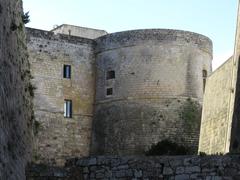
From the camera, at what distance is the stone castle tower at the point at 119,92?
33469 mm

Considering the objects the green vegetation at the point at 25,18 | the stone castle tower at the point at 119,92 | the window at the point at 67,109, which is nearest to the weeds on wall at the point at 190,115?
the stone castle tower at the point at 119,92

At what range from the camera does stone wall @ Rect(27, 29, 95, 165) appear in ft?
110

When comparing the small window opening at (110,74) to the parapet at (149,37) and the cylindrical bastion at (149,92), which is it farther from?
the parapet at (149,37)

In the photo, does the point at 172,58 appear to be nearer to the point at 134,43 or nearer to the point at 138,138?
the point at 134,43

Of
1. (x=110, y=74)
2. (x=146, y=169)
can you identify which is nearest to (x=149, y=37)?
(x=110, y=74)

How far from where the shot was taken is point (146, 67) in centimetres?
3391

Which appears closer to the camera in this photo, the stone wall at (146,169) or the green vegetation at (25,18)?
the stone wall at (146,169)

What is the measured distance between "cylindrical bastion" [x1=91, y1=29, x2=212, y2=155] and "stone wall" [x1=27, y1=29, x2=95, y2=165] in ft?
2.68

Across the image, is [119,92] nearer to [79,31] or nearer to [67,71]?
[67,71]

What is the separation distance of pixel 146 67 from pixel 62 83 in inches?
167

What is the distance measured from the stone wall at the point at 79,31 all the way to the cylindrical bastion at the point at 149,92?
9468mm

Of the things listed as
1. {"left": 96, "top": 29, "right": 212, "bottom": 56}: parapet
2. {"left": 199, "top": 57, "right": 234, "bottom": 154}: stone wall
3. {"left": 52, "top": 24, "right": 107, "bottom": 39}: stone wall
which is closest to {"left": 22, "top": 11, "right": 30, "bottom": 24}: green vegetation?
{"left": 199, "top": 57, "right": 234, "bottom": 154}: stone wall

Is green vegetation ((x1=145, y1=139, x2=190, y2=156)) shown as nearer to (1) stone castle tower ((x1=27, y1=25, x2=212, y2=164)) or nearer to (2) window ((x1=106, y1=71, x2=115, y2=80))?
(1) stone castle tower ((x1=27, y1=25, x2=212, y2=164))

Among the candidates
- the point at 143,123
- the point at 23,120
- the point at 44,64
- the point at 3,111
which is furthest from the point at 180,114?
the point at 3,111
